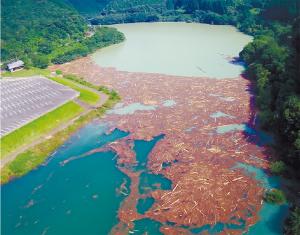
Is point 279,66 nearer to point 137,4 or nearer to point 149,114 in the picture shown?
point 149,114

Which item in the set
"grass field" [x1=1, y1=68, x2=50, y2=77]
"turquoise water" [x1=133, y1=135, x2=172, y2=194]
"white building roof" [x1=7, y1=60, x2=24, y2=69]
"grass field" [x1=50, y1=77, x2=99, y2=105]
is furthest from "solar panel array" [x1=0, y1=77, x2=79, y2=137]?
"turquoise water" [x1=133, y1=135, x2=172, y2=194]

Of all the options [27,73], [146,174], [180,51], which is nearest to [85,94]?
[27,73]

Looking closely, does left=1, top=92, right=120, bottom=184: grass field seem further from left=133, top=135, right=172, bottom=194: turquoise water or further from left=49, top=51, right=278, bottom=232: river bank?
left=133, top=135, right=172, bottom=194: turquoise water

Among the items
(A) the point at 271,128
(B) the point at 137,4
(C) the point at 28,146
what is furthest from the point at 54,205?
(B) the point at 137,4

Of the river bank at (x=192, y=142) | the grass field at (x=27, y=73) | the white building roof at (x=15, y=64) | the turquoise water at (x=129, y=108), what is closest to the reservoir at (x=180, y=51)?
the river bank at (x=192, y=142)

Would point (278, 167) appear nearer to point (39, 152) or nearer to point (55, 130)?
point (39, 152)

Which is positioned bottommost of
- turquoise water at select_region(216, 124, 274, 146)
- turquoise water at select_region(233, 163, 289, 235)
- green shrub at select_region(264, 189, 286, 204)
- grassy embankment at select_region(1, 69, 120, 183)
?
grassy embankment at select_region(1, 69, 120, 183)
